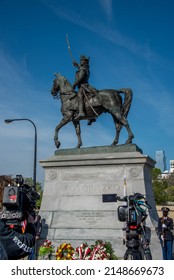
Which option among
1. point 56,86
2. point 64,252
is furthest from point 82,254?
point 56,86

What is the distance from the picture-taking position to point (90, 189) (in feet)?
39.7

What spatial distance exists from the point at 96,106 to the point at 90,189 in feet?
11.1

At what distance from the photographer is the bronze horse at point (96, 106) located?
43.0 feet

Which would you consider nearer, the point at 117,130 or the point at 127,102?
the point at 127,102

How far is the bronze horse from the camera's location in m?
13.1

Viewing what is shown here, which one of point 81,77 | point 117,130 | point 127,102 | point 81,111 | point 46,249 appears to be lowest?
point 46,249

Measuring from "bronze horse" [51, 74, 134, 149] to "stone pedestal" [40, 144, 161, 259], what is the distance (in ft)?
3.47

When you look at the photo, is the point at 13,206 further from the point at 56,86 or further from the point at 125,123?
the point at 56,86

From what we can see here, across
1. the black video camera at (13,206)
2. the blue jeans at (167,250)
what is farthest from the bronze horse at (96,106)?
the black video camera at (13,206)

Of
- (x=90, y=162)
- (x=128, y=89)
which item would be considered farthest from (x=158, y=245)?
(x=128, y=89)

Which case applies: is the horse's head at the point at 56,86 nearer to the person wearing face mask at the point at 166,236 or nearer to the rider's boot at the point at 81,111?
the rider's boot at the point at 81,111

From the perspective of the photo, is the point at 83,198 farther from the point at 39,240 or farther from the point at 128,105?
the point at 128,105

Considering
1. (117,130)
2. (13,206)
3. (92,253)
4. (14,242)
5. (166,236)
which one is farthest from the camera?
(117,130)
